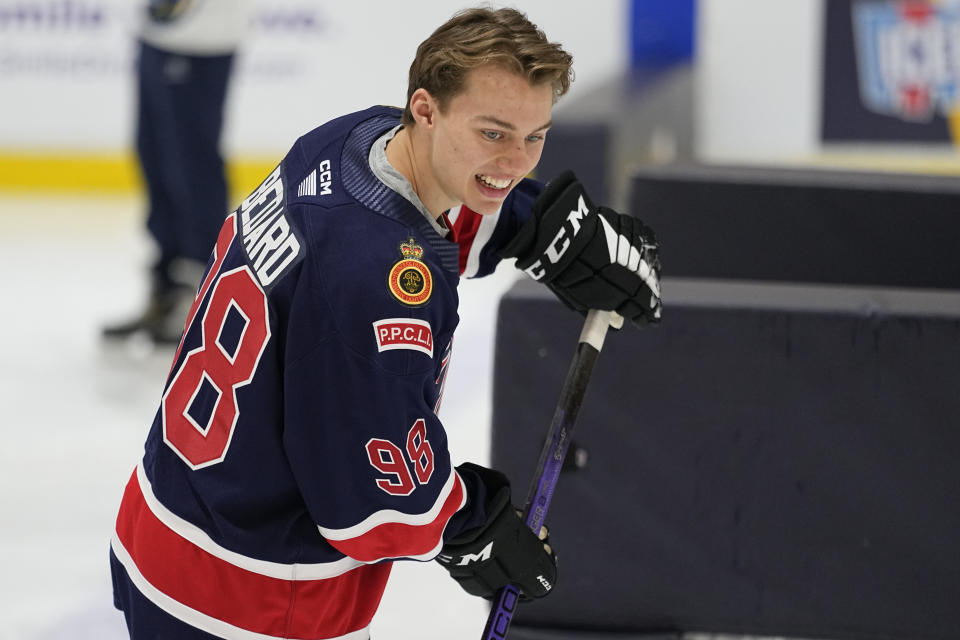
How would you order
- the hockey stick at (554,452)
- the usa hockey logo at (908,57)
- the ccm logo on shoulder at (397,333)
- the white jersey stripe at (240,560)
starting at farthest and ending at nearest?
the usa hockey logo at (908,57)
the hockey stick at (554,452)
the white jersey stripe at (240,560)
the ccm logo on shoulder at (397,333)

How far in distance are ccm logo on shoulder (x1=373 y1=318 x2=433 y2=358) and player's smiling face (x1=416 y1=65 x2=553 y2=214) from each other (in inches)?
5.9

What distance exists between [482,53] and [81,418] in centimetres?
240

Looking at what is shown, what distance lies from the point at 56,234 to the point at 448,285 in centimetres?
432

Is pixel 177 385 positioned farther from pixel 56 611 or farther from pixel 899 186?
pixel 899 186

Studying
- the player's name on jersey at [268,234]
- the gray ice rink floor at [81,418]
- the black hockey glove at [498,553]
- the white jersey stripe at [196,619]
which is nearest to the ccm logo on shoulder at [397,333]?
the player's name on jersey at [268,234]

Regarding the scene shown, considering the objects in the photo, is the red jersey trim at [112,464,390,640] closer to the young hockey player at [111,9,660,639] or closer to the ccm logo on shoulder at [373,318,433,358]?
the young hockey player at [111,9,660,639]

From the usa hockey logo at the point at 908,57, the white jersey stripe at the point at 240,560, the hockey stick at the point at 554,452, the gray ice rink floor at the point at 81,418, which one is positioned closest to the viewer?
the white jersey stripe at the point at 240,560

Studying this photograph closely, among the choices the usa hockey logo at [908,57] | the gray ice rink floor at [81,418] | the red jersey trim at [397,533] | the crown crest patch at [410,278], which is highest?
the crown crest patch at [410,278]

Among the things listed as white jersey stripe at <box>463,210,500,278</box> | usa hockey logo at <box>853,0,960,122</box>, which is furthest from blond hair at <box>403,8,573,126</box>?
usa hockey logo at <box>853,0,960,122</box>

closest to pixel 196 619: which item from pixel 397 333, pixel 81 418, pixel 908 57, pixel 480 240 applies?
pixel 397 333

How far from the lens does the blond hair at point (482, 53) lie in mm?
1134

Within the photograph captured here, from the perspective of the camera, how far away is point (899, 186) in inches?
109

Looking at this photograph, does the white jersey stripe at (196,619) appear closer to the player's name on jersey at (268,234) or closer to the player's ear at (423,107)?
the player's name on jersey at (268,234)

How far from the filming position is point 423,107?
118 centimetres
